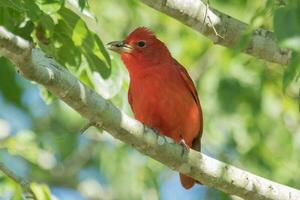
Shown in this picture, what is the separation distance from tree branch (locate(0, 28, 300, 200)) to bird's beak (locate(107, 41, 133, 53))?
6.66ft

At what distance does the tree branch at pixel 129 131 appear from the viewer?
4.61m

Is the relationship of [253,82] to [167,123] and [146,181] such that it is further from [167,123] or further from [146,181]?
[167,123]

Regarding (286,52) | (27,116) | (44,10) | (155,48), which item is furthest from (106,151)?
(44,10)

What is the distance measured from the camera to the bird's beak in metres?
7.48

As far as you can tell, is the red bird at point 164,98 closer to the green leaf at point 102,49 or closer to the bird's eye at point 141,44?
the bird's eye at point 141,44

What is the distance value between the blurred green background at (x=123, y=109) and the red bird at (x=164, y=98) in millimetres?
172

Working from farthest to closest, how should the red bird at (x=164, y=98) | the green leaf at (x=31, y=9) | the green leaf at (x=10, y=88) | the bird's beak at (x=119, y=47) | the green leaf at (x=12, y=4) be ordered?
1. the green leaf at (x=10, y=88)
2. the bird's beak at (x=119, y=47)
3. the red bird at (x=164, y=98)
4. the green leaf at (x=31, y=9)
5. the green leaf at (x=12, y=4)

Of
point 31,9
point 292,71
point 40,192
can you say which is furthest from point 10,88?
point 292,71

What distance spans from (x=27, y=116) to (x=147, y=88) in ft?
10.4

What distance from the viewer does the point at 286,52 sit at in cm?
607

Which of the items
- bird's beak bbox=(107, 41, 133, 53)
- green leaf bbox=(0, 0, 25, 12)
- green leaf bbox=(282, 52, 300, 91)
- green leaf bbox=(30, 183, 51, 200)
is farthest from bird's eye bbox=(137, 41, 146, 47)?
green leaf bbox=(282, 52, 300, 91)

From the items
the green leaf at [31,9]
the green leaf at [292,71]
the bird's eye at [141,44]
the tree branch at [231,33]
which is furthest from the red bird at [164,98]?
the green leaf at [292,71]

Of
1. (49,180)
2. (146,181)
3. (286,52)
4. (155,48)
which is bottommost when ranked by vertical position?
(49,180)

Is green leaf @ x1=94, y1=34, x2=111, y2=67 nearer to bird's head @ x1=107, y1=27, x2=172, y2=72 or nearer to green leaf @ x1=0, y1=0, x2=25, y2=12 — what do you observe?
green leaf @ x1=0, y1=0, x2=25, y2=12
